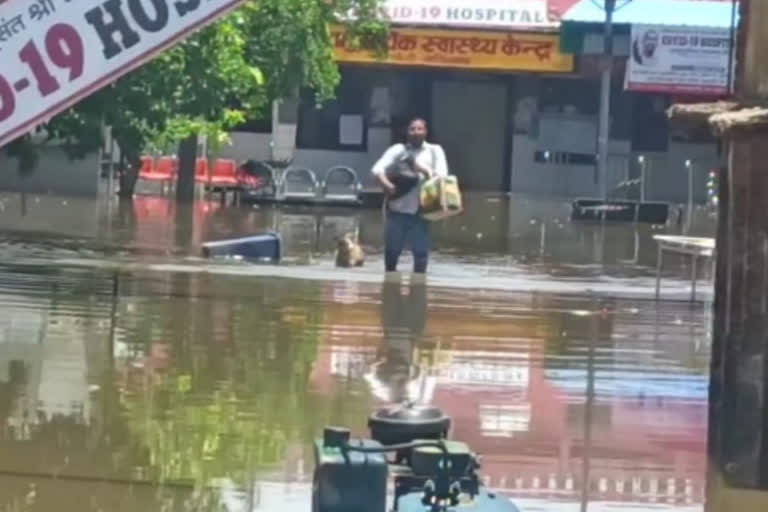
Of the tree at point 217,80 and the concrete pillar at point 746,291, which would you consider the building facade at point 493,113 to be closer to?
the tree at point 217,80

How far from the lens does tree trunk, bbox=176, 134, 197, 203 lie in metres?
29.9

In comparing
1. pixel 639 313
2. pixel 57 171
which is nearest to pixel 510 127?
pixel 57 171

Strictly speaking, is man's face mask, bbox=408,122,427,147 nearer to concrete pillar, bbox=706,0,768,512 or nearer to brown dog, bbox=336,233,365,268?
brown dog, bbox=336,233,365,268

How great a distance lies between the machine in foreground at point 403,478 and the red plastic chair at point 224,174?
25630 mm

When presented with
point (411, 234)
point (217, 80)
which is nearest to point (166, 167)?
point (217, 80)

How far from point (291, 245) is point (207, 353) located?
1024cm

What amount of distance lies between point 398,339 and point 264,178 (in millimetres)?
19171

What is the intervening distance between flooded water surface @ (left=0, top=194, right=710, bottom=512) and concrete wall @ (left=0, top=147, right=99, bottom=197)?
11.2 m

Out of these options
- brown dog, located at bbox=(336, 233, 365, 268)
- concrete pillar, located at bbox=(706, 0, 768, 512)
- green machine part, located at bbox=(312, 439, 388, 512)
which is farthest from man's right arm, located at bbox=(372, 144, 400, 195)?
green machine part, located at bbox=(312, 439, 388, 512)

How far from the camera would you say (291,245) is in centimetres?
2169

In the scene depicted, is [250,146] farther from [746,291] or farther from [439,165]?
[746,291]

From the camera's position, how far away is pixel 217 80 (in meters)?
19.8

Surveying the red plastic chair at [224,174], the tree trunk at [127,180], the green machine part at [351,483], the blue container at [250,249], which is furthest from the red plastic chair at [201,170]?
the green machine part at [351,483]

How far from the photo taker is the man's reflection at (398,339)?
10.5 m
